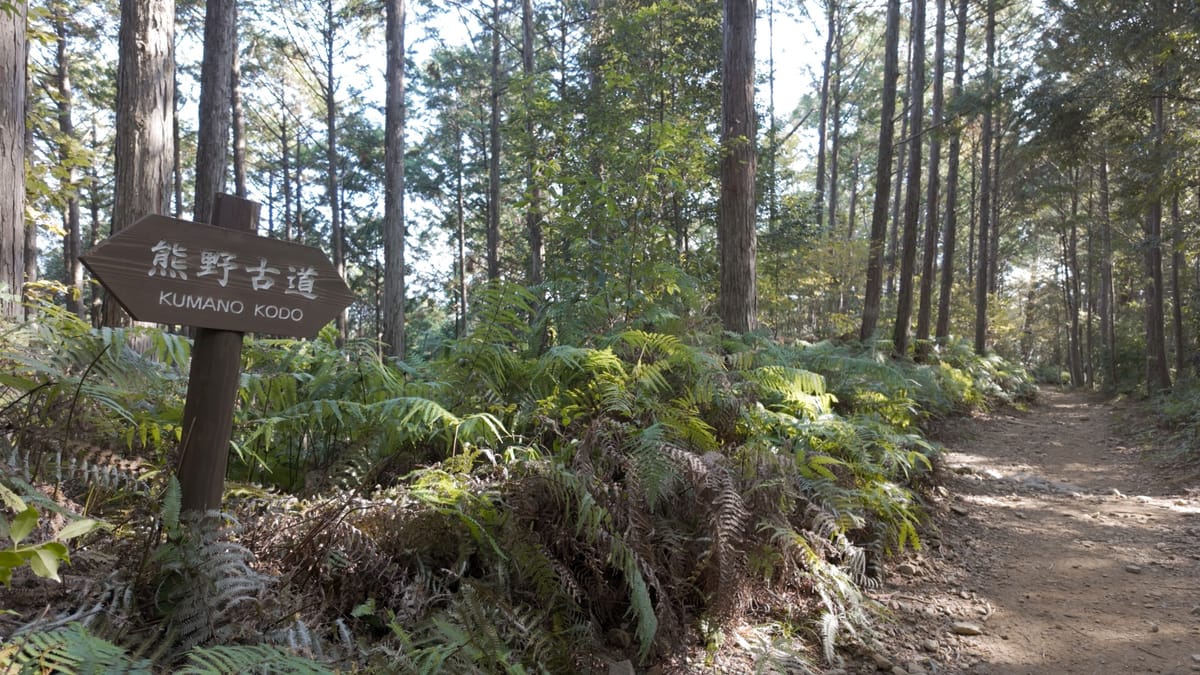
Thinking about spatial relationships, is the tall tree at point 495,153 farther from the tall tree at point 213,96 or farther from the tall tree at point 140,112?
the tall tree at point 140,112

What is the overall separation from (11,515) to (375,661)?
129cm

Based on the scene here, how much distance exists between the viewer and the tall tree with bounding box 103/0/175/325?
572 cm

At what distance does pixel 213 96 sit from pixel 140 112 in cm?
140

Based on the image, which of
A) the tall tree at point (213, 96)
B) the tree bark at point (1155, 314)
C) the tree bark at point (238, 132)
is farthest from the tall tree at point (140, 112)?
the tree bark at point (1155, 314)

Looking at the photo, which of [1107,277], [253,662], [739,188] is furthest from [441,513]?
Answer: [1107,277]

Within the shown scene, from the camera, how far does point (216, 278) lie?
2275mm

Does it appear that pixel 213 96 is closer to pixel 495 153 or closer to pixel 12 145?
pixel 12 145

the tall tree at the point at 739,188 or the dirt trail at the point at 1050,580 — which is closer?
the dirt trail at the point at 1050,580

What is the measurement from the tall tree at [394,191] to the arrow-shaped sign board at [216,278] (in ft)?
30.3

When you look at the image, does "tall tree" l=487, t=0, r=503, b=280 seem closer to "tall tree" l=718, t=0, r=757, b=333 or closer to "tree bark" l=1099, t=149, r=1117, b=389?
"tall tree" l=718, t=0, r=757, b=333

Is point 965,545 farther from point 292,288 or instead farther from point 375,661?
point 292,288

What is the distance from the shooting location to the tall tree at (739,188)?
6883mm

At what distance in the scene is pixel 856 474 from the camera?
429cm

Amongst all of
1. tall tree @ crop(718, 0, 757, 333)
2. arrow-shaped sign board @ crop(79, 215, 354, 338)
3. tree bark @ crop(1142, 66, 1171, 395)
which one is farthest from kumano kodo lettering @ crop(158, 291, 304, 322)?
tree bark @ crop(1142, 66, 1171, 395)
